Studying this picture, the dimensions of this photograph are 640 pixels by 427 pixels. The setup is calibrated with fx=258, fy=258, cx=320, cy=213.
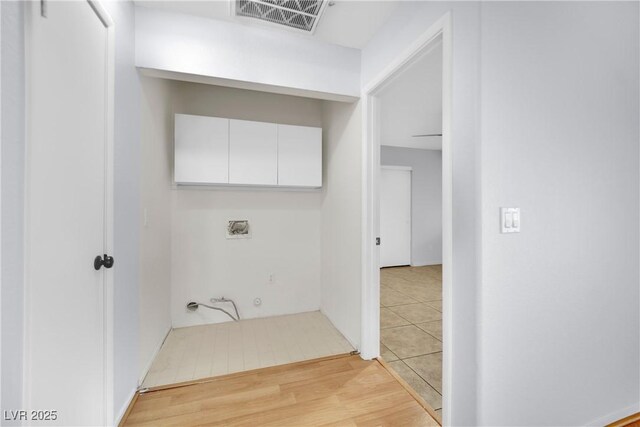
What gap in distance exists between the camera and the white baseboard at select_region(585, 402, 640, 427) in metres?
1.38

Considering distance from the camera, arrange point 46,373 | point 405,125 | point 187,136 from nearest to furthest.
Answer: point 46,373 < point 187,136 < point 405,125

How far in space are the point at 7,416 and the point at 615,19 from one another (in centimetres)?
303

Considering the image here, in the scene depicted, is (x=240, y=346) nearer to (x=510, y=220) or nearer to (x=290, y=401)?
(x=290, y=401)

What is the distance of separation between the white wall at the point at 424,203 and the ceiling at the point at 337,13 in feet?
12.4

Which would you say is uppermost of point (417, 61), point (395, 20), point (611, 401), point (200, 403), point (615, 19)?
point (395, 20)

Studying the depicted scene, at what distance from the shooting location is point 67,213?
1028 millimetres

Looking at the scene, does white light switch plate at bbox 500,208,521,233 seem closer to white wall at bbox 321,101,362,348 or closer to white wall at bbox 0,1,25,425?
white wall at bbox 321,101,362,348

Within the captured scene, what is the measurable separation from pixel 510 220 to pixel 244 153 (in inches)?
84.2

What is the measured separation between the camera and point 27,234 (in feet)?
2.65

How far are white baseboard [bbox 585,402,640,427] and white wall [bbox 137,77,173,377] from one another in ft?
8.84

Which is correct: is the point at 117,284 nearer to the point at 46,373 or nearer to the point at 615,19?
the point at 46,373

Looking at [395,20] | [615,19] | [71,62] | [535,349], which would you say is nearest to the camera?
[71,62]

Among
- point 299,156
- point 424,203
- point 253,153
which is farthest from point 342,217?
point 424,203

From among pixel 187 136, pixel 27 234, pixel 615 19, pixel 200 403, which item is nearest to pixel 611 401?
pixel 615 19
